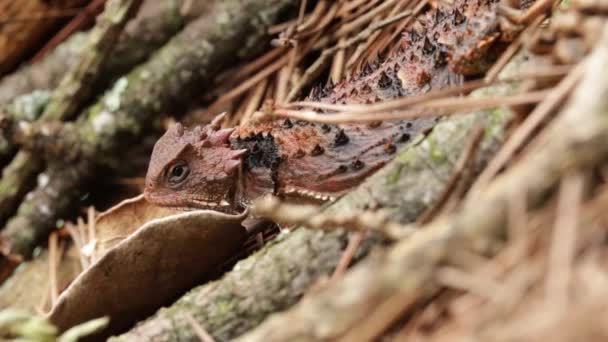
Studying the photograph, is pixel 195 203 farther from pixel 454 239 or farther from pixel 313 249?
pixel 454 239

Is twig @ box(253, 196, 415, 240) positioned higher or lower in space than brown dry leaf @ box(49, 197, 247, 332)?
lower

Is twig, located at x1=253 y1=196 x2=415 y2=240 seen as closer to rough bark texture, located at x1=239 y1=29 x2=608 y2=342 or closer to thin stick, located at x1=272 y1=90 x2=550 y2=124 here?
rough bark texture, located at x1=239 y1=29 x2=608 y2=342

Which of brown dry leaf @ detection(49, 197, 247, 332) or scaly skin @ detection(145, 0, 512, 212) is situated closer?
brown dry leaf @ detection(49, 197, 247, 332)

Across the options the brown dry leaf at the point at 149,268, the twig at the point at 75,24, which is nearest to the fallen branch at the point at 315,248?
the brown dry leaf at the point at 149,268

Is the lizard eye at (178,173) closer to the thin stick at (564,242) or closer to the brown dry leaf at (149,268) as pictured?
the brown dry leaf at (149,268)

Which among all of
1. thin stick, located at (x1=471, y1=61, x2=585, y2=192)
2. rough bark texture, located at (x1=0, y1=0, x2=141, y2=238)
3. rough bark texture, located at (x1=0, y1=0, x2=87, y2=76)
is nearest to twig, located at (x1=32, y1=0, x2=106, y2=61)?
rough bark texture, located at (x1=0, y1=0, x2=87, y2=76)

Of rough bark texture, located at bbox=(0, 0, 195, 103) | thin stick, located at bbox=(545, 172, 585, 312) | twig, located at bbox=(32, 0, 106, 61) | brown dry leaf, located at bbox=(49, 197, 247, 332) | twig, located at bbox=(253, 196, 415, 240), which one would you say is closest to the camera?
thin stick, located at bbox=(545, 172, 585, 312)

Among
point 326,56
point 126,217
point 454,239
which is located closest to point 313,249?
point 454,239

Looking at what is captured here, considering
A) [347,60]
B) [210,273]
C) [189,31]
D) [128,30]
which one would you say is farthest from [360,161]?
[128,30]
